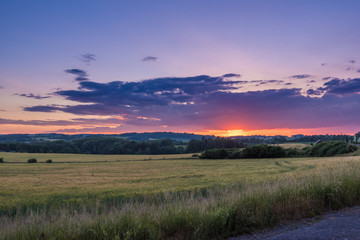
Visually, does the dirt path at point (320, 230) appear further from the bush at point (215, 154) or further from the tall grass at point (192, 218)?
the bush at point (215, 154)

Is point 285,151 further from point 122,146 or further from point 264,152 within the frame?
point 122,146

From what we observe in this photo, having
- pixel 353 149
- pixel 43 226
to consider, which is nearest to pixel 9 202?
pixel 43 226

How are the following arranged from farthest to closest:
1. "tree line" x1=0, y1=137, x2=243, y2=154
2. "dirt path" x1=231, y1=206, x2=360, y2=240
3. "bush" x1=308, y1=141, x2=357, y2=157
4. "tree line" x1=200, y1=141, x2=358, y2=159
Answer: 1. "tree line" x1=0, y1=137, x2=243, y2=154
2. "tree line" x1=200, y1=141, x2=358, y2=159
3. "bush" x1=308, y1=141, x2=357, y2=157
4. "dirt path" x1=231, y1=206, x2=360, y2=240

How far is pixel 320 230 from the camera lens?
21.2ft

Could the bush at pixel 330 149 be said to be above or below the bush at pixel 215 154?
above

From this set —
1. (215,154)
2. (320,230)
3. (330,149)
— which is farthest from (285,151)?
(320,230)

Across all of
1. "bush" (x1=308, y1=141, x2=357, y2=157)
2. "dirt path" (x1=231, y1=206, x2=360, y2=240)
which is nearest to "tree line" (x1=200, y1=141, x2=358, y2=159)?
"bush" (x1=308, y1=141, x2=357, y2=157)

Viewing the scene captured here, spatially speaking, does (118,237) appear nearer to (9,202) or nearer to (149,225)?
(149,225)

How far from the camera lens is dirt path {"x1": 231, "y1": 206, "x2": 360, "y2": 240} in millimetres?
6031

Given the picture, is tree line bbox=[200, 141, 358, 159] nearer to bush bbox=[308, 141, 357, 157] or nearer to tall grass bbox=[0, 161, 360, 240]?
bush bbox=[308, 141, 357, 157]

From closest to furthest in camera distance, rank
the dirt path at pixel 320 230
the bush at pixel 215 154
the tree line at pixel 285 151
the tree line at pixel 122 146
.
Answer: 1. the dirt path at pixel 320 230
2. the tree line at pixel 285 151
3. the bush at pixel 215 154
4. the tree line at pixel 122 146

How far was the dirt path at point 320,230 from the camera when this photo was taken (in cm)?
603

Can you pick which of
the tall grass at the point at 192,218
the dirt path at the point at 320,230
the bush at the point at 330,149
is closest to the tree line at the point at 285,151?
the bush at the point at 330,149

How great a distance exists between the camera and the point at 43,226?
6332 millimetres
